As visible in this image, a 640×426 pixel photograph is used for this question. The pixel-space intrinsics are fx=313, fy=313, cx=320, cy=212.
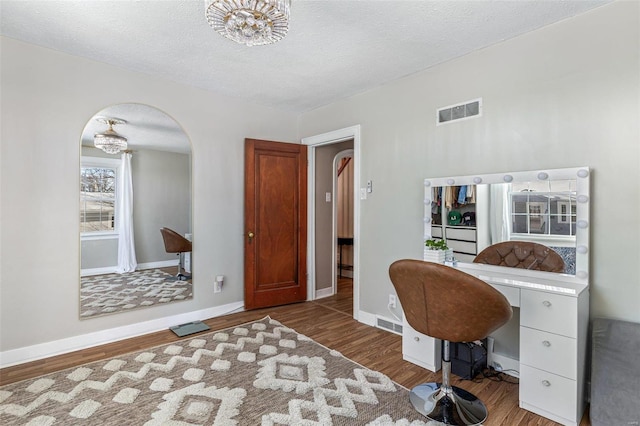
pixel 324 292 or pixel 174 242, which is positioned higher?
pixel 174 242

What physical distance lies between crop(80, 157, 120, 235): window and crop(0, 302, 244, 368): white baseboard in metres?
0.94

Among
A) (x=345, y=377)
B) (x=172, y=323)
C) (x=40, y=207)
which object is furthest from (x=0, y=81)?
(x=345, y=377)

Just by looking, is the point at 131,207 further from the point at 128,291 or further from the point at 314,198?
the point at 314,198

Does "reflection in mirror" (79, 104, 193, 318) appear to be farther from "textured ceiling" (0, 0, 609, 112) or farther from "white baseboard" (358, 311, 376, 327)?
"white baseboard" (358, 311, 376, 327)

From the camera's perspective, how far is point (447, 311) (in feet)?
5.65

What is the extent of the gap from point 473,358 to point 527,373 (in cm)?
39

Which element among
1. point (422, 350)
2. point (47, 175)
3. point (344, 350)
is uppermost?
point (47, 175)

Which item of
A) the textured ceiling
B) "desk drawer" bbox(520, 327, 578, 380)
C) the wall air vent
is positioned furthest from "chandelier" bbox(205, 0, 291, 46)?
"desk drawer" bbox(520, 327, 578, 380)

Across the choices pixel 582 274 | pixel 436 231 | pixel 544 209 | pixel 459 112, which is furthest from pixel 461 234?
pixel 459 112

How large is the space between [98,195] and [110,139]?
1.77ft

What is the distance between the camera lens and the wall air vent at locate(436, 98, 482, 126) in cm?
256

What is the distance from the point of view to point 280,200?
397cm

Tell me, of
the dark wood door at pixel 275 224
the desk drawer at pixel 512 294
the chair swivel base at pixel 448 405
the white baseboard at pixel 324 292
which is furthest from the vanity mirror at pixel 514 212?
the white baseboard at pixel 324 292

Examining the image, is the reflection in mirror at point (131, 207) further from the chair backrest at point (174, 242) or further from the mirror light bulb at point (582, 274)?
the mirror light bulb at point (582, 274)
